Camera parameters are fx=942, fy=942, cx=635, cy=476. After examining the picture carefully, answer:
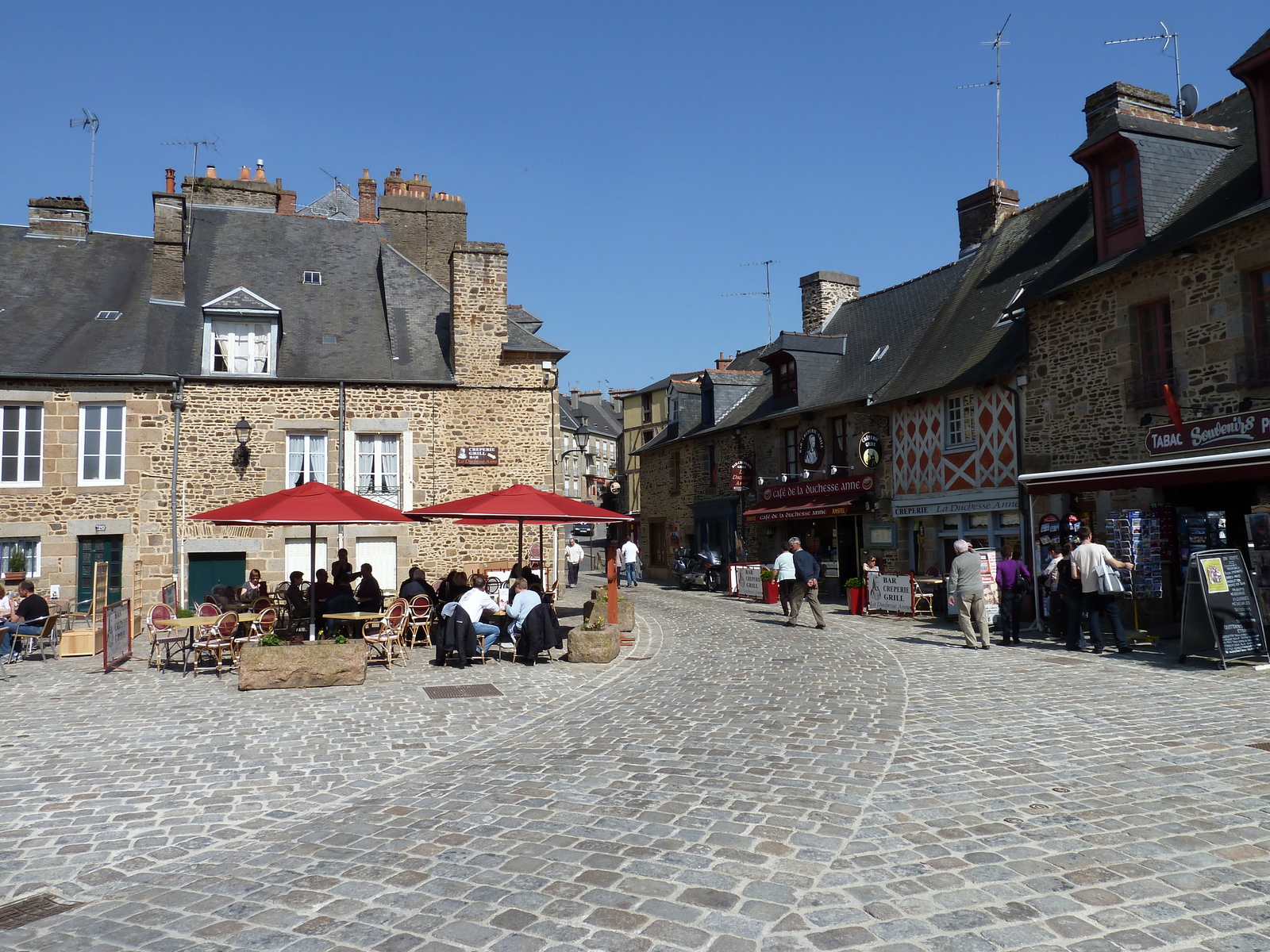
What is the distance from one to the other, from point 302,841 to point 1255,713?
6.84 meters

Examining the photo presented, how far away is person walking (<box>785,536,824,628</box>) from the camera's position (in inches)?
575

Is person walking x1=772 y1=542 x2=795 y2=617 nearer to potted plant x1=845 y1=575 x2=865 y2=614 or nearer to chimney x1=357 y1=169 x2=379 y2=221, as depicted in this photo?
potted plant x1=845 y1=575 x2=865 y2=614

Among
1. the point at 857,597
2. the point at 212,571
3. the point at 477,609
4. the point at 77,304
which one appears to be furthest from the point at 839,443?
the point at 77,304

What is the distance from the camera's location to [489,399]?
18547mm

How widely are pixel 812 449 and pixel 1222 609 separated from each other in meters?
13.3

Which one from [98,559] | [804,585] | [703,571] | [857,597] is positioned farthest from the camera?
[703,571]

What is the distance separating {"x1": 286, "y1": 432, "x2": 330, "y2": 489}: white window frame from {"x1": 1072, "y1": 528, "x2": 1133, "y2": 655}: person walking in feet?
42.4

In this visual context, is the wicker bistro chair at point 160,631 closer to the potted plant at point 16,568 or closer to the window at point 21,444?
the potted plant at point 16,568

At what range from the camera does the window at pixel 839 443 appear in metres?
21.4

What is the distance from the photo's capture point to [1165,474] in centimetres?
1102

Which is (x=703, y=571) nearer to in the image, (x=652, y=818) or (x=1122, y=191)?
(x=1122, y=191)

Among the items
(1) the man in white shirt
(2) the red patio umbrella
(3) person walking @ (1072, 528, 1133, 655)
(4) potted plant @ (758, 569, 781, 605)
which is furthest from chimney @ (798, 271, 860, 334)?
(2) the red patio umbrella

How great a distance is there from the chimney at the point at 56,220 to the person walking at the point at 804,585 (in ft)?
54.6

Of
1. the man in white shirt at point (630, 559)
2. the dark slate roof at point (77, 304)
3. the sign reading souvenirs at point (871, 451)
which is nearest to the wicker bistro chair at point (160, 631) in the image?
the dark slate roof at point (77, 304)
